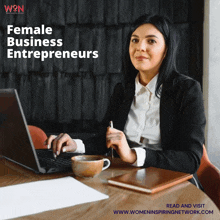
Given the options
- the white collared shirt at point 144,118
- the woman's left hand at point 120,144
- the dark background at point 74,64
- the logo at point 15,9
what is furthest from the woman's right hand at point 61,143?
the logo at point 15,9

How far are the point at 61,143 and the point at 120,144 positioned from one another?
36 cm

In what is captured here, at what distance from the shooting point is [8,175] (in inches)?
39.7

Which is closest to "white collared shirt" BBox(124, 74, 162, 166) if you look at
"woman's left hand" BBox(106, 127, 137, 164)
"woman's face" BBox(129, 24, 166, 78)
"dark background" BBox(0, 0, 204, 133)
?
"woman's face" BBox(129, 24, 166, 78)

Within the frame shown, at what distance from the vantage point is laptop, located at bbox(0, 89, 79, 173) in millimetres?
905

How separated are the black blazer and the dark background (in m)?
1.01

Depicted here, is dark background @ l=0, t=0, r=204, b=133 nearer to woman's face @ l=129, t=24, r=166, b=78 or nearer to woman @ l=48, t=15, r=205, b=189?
woman @ l=48, t=15, r=205, b=189

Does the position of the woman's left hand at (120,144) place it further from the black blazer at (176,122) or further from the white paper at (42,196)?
the white paper at (42,196)

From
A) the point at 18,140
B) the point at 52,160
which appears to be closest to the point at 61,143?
the point at 52,160

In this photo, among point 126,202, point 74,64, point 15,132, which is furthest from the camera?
point 74,64

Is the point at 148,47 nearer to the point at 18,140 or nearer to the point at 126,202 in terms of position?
the point at 18,140

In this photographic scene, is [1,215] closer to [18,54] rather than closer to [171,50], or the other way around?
[171,50]

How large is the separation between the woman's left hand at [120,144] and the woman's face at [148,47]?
72 centimetres

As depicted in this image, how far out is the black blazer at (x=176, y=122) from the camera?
1.21m

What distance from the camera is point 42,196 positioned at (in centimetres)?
75
